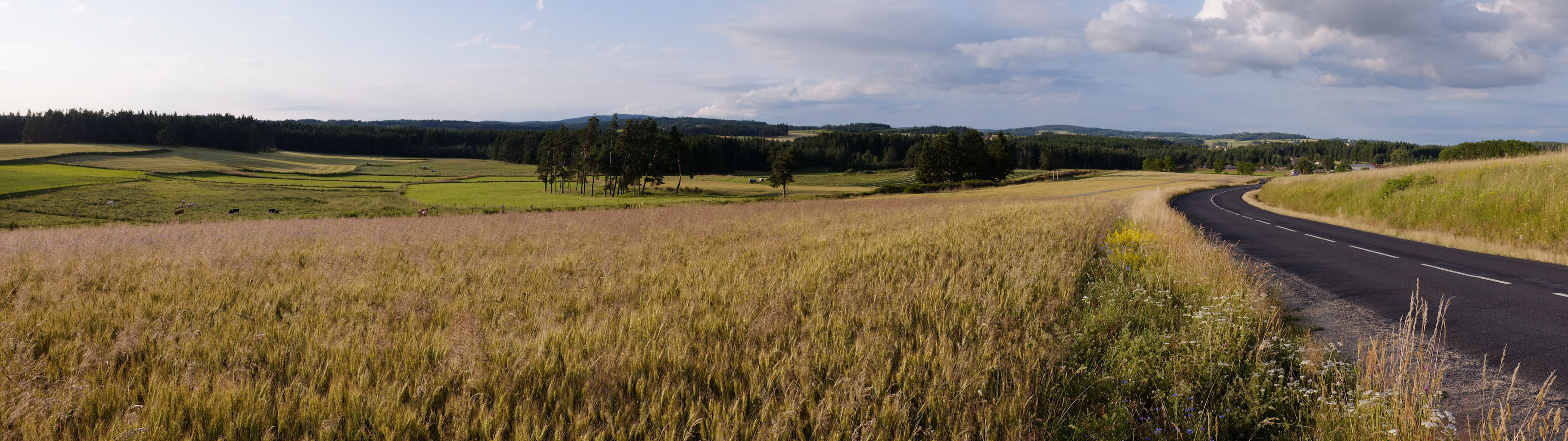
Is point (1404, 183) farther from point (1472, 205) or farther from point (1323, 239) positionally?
point (1323, 239)

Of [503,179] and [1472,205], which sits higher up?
[1472,205]

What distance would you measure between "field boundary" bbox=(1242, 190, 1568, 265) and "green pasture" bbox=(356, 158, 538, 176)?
90.0m


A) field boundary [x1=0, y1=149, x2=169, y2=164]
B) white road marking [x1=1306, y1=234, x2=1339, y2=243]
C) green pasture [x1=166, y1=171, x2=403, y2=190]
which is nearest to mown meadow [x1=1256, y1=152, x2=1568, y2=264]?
white road marking [x1=1306, y1=234, x2=1339, y2=243]

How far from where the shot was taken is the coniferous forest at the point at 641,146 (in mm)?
81062

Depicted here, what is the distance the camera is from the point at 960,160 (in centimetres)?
8375

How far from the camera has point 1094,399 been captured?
387cm

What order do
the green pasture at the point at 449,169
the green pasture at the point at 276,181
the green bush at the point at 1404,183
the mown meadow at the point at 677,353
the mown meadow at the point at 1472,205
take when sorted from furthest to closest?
the green pasture at the point at 449,169, the green pasture at the point at 276,181, the green bush at the point at 1404,183, the mown meadow at the point at 1472,205, the mown meadow at the point at 677,353

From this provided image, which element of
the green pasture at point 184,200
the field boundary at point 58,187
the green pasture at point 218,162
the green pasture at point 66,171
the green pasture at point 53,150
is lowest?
the green pasture at point 184,200

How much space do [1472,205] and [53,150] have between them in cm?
15852

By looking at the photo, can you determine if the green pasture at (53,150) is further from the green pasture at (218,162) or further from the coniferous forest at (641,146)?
the coniferous forest at (641,146)

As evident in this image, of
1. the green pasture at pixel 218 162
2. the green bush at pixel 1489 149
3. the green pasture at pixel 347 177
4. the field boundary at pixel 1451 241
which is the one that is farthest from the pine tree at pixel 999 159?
the green pasture at pixel 218 162

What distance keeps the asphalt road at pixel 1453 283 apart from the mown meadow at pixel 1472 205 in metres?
1.32

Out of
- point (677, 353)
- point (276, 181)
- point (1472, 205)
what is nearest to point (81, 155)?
point (276, 181)

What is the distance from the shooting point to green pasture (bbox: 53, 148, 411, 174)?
83562 millimetres
